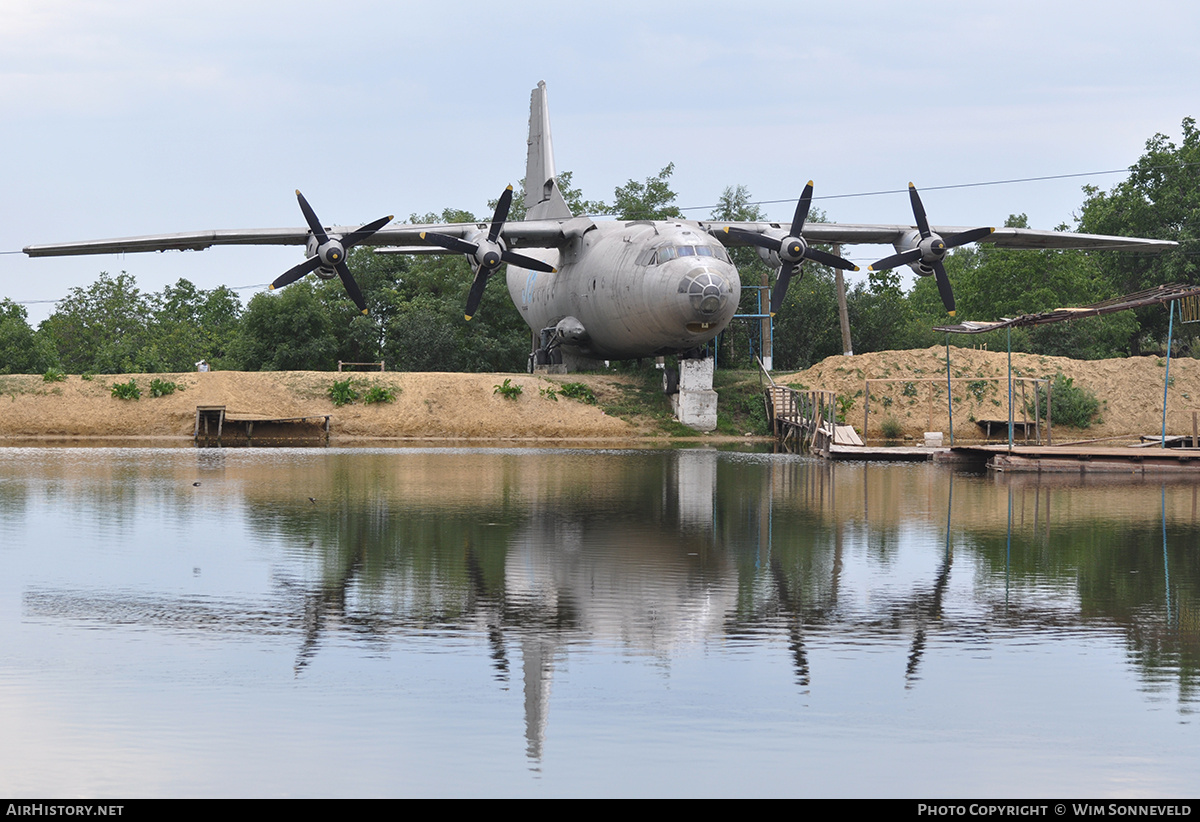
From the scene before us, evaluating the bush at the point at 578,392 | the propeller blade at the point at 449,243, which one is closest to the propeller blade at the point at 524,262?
the propeller blade at the point at 449,243

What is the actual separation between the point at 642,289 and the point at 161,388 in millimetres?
18871

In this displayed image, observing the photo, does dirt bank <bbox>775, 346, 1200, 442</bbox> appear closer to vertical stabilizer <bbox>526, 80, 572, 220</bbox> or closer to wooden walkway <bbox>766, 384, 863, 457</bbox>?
wooden walkway <bbox>766, 384, 863, 457</bbox>

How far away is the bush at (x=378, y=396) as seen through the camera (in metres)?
42.7

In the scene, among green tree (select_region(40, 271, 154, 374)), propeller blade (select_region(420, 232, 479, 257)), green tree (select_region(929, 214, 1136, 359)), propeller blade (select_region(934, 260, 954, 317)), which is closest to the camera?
propeller blade (select_region(420, 232, 479, 257))

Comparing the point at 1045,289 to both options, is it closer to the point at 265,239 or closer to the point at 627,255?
the point at 627,255

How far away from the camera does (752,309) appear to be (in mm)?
57844

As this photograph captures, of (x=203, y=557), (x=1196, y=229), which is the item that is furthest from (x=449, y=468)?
(x=1196, y=229)

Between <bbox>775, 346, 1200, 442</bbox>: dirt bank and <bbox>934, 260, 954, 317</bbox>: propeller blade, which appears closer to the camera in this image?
<bbox>934, 260, 954, 317</bbox>: propeller blade

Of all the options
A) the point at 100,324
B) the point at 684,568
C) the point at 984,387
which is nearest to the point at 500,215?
the point at 984,387

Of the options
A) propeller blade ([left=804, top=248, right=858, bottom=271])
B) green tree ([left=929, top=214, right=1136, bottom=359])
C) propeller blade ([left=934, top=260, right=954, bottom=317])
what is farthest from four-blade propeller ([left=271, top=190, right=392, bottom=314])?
green tree ([left=929, top=214, right=1136, bottom=359])

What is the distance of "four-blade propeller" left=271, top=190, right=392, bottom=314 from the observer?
116 feet

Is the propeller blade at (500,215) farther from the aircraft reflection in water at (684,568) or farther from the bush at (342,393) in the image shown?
the aircraft reflection in water at (684,568)

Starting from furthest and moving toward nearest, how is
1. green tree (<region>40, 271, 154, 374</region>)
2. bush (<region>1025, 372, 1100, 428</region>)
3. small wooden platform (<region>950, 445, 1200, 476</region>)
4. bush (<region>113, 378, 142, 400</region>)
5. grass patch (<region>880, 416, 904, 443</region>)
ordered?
green tree (<region>40, 271, 154, 374</region>)
bush (<region>1025, 372, 1100, 428</region>)
bush (<region>113, 378, 142, 400</region>)
grass patch (<region>880, 416, 904, 443</region>)
small wooden platform (<region>950, 445, 1200, 476</region>)

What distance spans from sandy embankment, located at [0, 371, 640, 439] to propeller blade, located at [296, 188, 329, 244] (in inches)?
320
